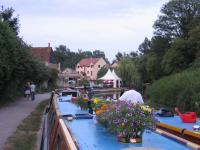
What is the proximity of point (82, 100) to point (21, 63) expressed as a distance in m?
14.8

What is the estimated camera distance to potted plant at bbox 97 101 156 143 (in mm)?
5754

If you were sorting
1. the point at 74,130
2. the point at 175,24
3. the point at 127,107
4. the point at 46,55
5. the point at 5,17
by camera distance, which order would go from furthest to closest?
the point at 46,55, the point at 175,24, the point at 5,17, the point at 74,130, the point at 127,107

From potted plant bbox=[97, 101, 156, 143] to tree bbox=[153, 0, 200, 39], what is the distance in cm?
5218

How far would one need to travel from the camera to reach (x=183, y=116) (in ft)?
32.8

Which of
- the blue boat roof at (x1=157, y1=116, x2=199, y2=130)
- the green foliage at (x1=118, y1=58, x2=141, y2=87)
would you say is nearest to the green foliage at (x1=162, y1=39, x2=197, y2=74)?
the green foliage at (x1=118, y1=58, x2=141, y2=87)

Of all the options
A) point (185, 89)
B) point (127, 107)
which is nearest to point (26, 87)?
point (185, 89)

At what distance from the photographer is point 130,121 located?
575cm

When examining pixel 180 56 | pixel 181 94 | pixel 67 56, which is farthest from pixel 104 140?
pixel 67 56

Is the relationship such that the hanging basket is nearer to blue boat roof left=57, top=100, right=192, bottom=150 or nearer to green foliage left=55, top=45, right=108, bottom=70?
blue boat roof left=57, top=100, right=192, bottom=150

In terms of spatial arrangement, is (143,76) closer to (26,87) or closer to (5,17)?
(26,87)

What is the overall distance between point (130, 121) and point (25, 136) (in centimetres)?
990

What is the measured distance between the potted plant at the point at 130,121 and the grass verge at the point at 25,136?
6.92 metres

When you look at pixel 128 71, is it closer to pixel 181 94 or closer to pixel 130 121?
pixel 181 94

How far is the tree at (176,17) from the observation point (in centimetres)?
5800
